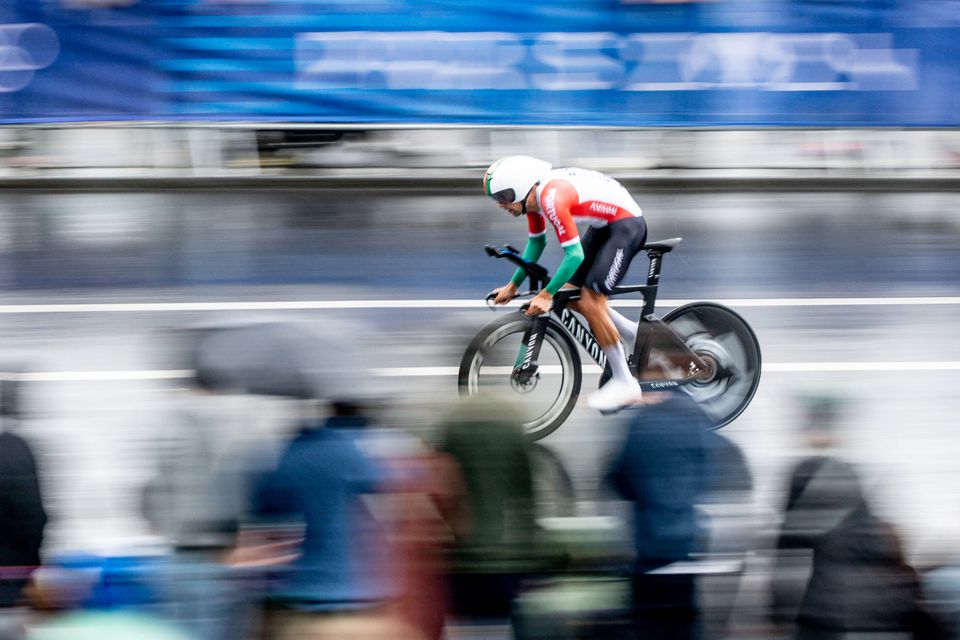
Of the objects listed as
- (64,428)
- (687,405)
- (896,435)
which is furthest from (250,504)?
(896,435)

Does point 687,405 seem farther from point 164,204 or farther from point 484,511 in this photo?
point 164,204

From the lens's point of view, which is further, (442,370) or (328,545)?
(442,370)

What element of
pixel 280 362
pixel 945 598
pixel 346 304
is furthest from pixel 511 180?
pixel 945 598

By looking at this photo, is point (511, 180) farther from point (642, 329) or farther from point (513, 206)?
point (642, 329)

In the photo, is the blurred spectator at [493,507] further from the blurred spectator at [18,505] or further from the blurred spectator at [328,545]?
the blurred spectator at [18,505]

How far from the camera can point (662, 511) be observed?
12.8 feet

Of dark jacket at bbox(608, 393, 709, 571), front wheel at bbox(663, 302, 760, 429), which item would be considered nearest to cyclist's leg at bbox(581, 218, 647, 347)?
front wheel at bbox(663, 302, 760, 429)

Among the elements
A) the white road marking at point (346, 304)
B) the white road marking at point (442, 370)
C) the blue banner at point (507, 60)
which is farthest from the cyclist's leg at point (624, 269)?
the blue banner at point (507, 60)

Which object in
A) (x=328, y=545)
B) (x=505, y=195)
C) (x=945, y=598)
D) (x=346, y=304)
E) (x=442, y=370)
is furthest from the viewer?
(x=346, y=304)

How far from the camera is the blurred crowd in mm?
3688

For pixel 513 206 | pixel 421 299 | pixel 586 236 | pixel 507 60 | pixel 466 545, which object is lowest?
pixel 466 545

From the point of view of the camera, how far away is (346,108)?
12734mm

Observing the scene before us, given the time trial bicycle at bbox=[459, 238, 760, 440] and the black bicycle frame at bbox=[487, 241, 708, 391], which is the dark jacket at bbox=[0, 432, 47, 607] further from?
the black bicycle frame at bbox=[487, 241, 708, 391]

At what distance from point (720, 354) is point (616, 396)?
2.44ft
